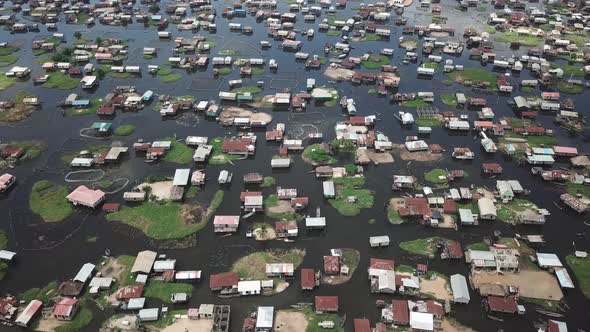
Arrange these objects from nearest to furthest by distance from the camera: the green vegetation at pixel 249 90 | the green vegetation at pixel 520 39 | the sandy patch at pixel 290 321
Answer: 1. the sandy patch at pixel 290 321
2. the green vegetation at pixel 249 90
3. the green vegetation at pixel 520 39

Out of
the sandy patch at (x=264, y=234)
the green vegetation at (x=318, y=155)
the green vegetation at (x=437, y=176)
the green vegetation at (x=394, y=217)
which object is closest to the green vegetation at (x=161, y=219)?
the sandy patch at (x=264, y=234)

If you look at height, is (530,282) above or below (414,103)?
below

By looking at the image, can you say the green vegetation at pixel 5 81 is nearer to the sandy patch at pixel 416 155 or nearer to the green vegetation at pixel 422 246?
the sandy patch at pixel 416 155

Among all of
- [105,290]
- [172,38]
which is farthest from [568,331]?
[172,38]

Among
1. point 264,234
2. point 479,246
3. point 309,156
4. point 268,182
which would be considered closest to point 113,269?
point 264,234

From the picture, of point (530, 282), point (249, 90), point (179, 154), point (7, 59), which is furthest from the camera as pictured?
point (7, 59)

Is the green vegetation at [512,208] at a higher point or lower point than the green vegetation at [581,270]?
higher

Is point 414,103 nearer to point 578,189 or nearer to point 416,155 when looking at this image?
point 416,155
